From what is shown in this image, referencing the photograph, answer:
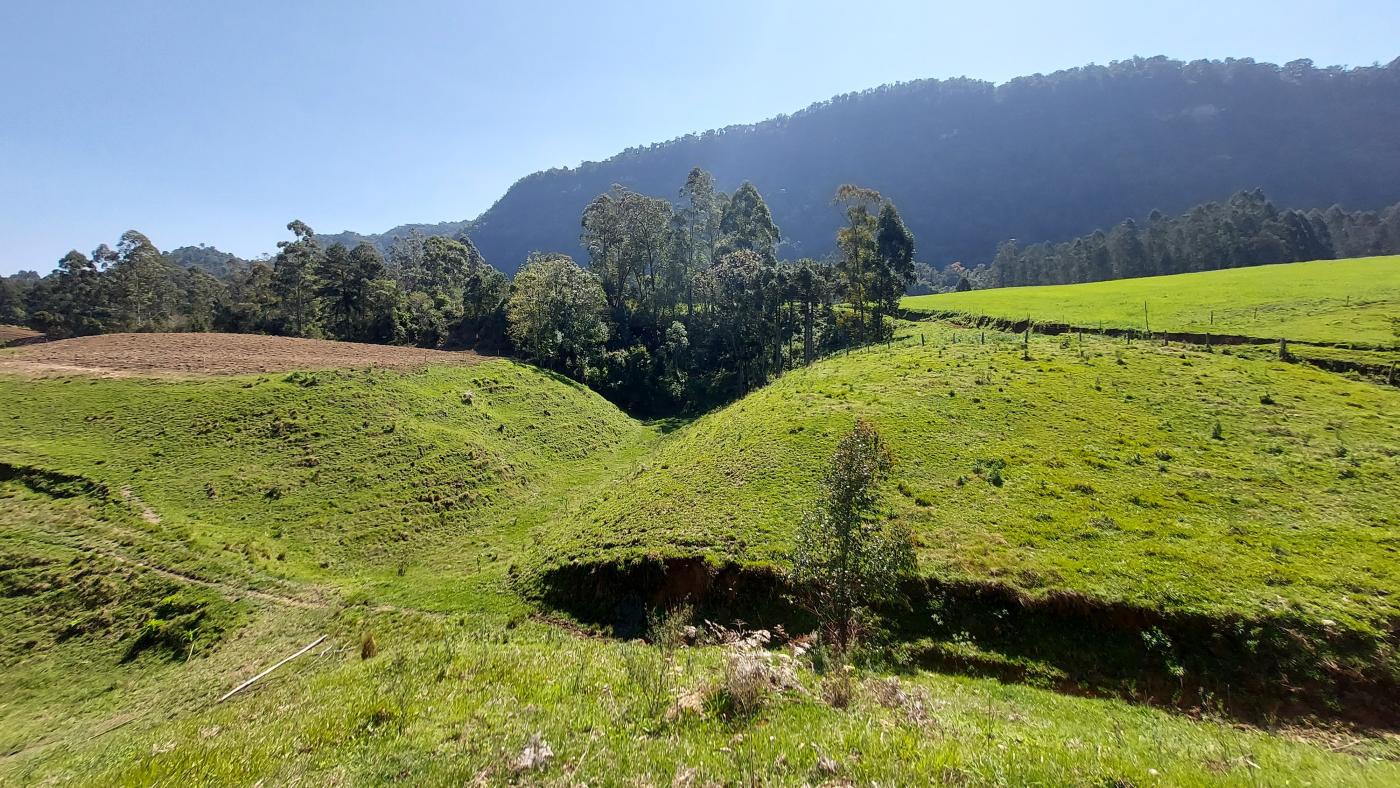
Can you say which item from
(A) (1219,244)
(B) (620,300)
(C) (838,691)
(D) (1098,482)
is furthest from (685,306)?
(A) (1219,244)

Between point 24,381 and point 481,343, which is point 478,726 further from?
point 481,343

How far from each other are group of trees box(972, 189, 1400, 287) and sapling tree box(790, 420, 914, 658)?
13254 centimetres

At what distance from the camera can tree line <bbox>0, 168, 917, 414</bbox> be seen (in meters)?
60.3

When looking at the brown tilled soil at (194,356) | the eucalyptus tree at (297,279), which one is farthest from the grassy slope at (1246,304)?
the eucalyptus tree at (297,279)

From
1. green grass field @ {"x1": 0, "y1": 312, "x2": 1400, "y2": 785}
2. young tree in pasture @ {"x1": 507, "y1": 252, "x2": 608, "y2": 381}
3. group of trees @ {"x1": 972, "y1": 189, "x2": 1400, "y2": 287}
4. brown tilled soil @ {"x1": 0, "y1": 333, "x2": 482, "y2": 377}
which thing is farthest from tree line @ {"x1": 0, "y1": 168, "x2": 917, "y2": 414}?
group of trees @ {"x1": 972, "y1": 189, "x2": 1400, "y2": 287}

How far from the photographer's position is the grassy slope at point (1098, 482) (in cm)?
1521

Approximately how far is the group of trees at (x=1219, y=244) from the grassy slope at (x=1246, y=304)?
151 feet

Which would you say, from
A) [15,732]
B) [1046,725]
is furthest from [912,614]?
[15,732]

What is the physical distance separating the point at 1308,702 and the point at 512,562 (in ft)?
83.1

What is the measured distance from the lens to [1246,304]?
1836 inches

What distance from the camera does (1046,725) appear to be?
32.7 feet

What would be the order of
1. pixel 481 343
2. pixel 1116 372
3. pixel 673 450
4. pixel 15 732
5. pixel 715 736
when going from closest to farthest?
pixel 715 736
pixel 15 732
pixel 1116 372
pixel 673 450
pixel 481 343

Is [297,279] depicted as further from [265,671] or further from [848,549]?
[848,549]

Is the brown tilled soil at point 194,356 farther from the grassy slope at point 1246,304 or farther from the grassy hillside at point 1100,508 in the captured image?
the grassy slope at point 1246,304
